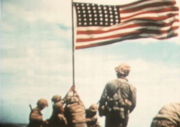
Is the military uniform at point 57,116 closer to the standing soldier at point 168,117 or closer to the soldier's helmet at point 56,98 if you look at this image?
the soldier's helmet at point 56,98

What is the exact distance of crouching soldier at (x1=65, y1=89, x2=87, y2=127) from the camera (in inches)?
235

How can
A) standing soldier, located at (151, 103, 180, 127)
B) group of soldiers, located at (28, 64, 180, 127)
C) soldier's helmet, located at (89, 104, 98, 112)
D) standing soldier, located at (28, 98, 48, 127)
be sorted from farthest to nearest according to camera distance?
standing soldier, located at (28, 98, 48, 127) → soldier's helmet, located at (89, 104, 98, 112) → group of soldiers, located at (28, 64, 180, 127) → standing soldier, located at (151, 103, 180, 127)

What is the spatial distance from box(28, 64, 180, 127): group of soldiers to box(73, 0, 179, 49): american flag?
385 millimetres

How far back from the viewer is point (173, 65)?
5887 millimetres

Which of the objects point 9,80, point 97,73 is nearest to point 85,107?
point 97,73

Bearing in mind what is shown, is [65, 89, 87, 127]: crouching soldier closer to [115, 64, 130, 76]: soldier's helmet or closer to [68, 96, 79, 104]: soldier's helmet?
[68, 96, 79, 104]: soldier's helmet

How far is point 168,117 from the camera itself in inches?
222

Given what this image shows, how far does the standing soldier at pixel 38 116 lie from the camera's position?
6.11m

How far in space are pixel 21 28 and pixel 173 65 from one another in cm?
182

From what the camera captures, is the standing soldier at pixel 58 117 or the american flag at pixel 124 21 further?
the standing soldier at pixel 58 117

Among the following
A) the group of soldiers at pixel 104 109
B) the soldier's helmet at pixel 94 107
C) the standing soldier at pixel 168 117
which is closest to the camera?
the standing soldier at pixel 168 117

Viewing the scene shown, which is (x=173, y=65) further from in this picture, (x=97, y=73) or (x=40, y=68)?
(x=40, y=68)

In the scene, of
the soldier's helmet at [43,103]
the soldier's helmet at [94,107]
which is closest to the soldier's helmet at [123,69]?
the soldier's helmet at [94,107]

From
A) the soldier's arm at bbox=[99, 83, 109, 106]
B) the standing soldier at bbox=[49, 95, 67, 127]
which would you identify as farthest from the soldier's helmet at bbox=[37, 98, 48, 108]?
the soldier's arm at bbox=[99, 83, 109, 106]
